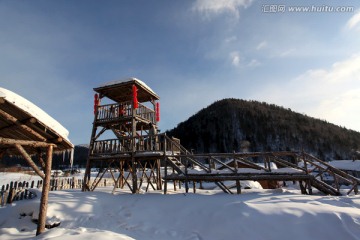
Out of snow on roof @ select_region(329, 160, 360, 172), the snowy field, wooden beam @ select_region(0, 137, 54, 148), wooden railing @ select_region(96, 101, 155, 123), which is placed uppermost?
wooden railing @ select_region(96, 101, 155, 123)

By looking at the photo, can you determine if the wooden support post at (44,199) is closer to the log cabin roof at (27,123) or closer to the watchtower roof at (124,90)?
the log cabin roof at (27,123)

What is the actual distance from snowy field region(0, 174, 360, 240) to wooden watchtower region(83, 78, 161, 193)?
3667 mm

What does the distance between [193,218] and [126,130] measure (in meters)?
10.5

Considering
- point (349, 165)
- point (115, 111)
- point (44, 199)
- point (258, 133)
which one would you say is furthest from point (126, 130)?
point (258, 133)

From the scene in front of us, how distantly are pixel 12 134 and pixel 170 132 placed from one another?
5880 cm

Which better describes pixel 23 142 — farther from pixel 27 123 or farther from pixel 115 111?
pixel 115 111

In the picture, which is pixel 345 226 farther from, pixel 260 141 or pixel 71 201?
pixel 260 141

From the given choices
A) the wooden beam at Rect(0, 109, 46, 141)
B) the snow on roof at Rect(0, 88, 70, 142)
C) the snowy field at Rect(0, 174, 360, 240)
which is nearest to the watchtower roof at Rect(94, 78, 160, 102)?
the snowy field at Rect(0, 174, 360, 240)

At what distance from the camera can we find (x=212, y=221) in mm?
7176

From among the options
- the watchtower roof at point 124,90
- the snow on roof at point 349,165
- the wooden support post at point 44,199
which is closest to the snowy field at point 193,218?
the wooden support post at point 44,199

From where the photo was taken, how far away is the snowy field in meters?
5.90

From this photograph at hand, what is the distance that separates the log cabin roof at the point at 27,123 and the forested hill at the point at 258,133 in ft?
165

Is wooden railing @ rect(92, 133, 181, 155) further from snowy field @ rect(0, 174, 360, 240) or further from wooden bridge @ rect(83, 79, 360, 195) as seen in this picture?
snowy field @ rect(0, 174, 360, 240)

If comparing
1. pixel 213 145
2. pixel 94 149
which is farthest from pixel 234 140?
pixel 94 149
